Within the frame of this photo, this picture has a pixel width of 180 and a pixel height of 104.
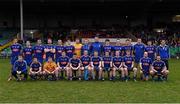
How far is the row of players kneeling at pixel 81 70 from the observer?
14570 millimetres

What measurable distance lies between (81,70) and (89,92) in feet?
9.41

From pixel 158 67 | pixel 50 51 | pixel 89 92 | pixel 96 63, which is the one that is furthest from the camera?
pixel 50 51

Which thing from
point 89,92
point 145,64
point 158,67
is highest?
point 145,64

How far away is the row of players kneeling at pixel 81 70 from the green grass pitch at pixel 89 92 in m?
0.41

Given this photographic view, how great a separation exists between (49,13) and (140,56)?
27942mm

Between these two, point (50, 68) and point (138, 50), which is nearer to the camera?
point (50, 68)

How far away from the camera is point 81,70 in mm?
14805

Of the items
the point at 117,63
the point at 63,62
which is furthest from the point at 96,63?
the point at 63,62

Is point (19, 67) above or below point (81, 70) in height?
above

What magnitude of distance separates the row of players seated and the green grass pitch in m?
0.46

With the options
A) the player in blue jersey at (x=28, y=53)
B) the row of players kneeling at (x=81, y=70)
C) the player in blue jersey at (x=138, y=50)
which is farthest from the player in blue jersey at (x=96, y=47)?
the player in blue jersey at (x=28, y=53)

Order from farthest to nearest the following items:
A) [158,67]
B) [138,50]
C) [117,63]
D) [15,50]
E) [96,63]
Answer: [138,50]
[15,50]
[96,63]
[117,63]
[158,67]

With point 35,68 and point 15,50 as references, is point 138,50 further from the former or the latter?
point 15,50

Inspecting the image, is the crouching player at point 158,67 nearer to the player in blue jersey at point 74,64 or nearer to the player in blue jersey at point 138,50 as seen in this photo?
the player in blue jersey at point 138,50
